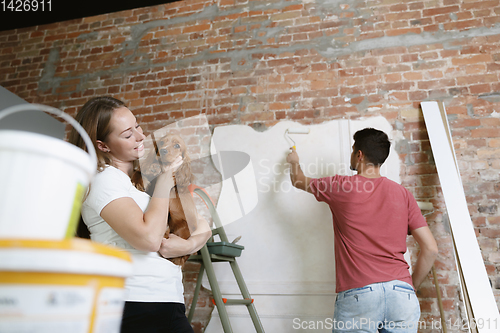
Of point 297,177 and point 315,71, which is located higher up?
point 315,71

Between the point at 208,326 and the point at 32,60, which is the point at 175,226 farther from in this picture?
the point at 32,60

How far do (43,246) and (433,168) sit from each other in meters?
2.71

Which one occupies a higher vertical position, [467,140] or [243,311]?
[467,140]

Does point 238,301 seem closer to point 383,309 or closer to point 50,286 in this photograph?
point 383,309

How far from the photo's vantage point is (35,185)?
40 cm

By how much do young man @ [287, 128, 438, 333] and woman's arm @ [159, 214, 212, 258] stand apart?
2.83ft

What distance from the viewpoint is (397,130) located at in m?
2.69

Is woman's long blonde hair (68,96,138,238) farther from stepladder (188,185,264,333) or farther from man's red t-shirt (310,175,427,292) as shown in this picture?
man's red t-shirt (310,175,427,292)

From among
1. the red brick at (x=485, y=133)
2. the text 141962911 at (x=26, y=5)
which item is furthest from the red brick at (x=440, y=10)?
the text 141962911 at (x=26, y=5)

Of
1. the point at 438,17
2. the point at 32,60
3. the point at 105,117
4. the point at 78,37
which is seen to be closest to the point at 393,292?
the point at 105,117

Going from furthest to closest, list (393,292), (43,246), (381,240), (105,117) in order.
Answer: (381,240)
(393,292)
(105,117)
(43,246)

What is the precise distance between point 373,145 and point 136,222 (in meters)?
1.66

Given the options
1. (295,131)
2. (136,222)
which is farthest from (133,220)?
(295,131)

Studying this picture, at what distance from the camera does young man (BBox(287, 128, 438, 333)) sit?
1.80 metres
